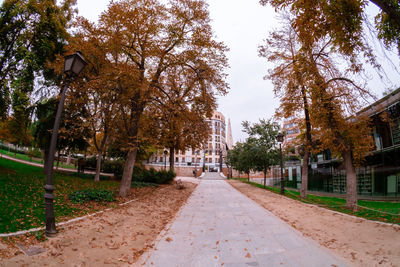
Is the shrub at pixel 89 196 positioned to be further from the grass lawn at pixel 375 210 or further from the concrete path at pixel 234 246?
the grass lawn at pixel 375 210

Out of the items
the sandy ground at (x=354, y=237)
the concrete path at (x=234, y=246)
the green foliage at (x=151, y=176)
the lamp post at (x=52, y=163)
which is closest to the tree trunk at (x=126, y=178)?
the concrete path at (x=234, y=246)

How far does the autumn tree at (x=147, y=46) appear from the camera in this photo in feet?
30.3

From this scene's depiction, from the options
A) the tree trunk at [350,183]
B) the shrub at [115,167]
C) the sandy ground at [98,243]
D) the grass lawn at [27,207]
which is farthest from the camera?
the shrub at [115,167]

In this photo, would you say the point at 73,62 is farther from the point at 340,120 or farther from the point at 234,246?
the point at 340,120

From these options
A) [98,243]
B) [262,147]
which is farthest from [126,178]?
[262,147]

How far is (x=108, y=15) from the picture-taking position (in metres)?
9.17

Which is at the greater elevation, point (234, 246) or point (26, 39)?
point (26, 39)

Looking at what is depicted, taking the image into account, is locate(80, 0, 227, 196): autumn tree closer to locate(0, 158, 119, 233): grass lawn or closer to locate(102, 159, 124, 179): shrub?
locate(0, 158, 119, 233): grass lawn

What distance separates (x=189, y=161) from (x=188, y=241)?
79434mm

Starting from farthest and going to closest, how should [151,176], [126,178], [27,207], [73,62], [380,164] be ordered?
[151,176] < [380,164] < [126,178] < [27,207] < [73,62]

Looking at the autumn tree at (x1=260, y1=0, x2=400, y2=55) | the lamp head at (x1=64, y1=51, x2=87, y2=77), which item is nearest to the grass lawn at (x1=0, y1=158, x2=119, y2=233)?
the lamp head at (x1=64, y1=51, x2=87, y2=77)

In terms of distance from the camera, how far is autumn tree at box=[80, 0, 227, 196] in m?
9.23

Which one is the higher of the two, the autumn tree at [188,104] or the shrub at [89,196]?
the autumn tree at [188,104]

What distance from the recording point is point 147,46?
391 inches
